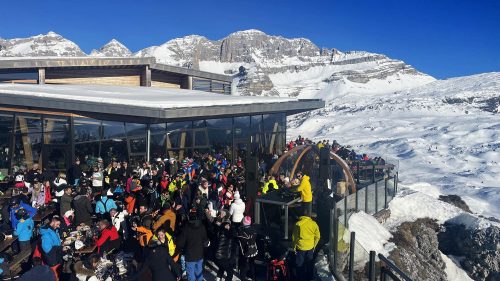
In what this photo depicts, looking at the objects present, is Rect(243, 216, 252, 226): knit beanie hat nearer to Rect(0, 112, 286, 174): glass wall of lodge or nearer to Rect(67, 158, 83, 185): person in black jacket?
Rect(0, 112, 286, 174): glass wall of lodge

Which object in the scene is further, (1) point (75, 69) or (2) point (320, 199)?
(1) point (75, 69)

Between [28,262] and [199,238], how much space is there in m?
3.98

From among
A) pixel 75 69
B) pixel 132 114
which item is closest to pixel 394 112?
pixel 75 69

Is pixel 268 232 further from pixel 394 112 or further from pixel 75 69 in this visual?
pixel 394 112

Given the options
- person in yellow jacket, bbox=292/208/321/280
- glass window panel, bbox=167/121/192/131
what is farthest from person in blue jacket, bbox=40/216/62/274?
glass window panel, bbox=167/121/192/131

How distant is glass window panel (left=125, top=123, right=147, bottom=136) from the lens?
16.4 metres

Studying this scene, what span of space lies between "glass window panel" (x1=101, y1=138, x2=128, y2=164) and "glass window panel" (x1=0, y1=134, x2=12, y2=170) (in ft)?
12.2

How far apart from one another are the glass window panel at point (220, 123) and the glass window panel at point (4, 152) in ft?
27.7

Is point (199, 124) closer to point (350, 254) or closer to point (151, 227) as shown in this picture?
point (151, 227)

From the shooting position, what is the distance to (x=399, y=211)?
52.0 ft

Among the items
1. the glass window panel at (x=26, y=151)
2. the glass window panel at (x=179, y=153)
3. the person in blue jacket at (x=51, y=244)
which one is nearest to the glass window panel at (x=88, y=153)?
the glass window panel at (x=26, y=151)

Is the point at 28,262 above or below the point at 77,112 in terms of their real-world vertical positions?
below

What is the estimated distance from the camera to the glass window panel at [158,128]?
16.7m

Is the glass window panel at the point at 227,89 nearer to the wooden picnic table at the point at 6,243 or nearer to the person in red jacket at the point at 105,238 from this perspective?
the wooden picnic table at the point at 6,243
